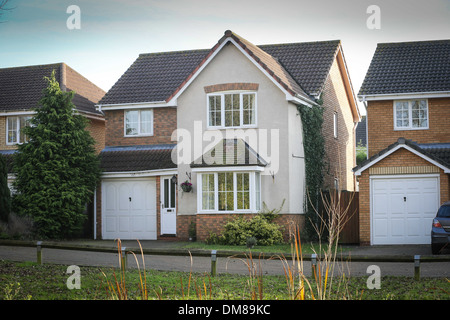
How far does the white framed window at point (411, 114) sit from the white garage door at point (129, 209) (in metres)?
10.0

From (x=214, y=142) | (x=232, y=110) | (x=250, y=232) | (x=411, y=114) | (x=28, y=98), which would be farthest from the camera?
(x=28, y=98)

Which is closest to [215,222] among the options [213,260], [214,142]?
[214,142]

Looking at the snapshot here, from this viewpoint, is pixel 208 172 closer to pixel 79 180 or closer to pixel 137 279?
pixel 79 180

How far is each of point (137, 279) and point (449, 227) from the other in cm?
993

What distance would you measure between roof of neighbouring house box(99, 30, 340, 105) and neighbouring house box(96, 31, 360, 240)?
81 millimetres

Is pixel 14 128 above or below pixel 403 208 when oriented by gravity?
above

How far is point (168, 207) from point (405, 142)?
9.62 metres

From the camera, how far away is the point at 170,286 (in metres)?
12.9

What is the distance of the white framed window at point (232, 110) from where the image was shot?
24609 millimetres

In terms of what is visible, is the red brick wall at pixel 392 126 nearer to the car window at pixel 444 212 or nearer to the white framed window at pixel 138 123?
the car window at pixel 444 212

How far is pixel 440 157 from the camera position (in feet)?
78.3

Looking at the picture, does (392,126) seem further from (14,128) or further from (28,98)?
(14,128)
